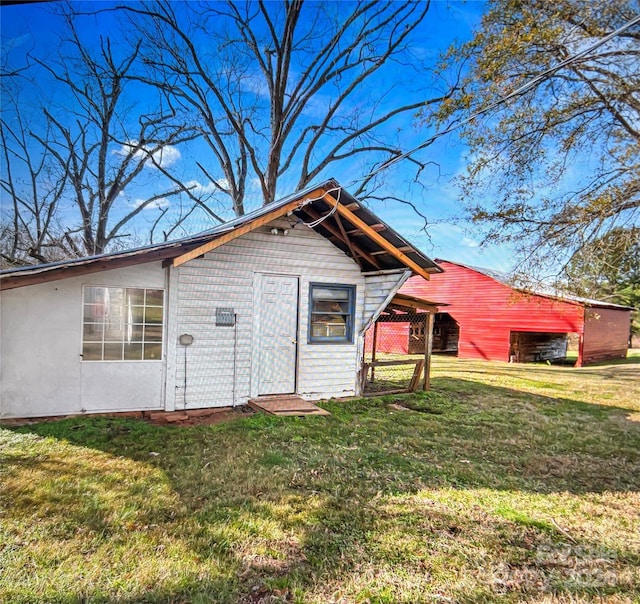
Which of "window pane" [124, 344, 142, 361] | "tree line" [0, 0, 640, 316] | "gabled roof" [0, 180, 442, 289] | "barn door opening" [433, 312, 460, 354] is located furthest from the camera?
"barn door opening" [433, 312, 460, 354]

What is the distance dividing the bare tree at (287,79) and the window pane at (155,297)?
12.1 meters

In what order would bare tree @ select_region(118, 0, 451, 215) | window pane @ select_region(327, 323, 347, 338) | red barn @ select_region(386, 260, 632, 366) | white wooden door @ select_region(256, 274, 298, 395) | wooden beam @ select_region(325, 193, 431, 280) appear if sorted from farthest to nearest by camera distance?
red barn @ select_region(386, 260, 632, 366), bare tree @ select_region(118, 0, 451, 215), window pane @ select_region(327, 323, 347, 338), white wooden door @ select_region(256, 274, 298, 395), wooden beam @ select_region(325, 193, 431, 280)

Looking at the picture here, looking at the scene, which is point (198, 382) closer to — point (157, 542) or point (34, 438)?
point (34, 438)

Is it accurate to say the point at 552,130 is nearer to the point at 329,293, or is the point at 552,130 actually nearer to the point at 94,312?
the point at 329,293

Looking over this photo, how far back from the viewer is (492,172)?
10.9 m

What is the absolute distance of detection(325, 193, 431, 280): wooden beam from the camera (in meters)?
6.97

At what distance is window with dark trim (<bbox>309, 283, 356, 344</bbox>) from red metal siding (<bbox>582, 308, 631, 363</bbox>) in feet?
44.1

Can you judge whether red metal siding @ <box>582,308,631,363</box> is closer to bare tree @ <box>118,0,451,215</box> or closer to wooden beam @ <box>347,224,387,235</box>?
bare tree @ <box>118,0,451,215</box>

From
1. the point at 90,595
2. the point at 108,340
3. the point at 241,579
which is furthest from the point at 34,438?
the point at 241,579

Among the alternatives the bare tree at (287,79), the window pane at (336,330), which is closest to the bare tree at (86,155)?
the bare tree at (287,79)

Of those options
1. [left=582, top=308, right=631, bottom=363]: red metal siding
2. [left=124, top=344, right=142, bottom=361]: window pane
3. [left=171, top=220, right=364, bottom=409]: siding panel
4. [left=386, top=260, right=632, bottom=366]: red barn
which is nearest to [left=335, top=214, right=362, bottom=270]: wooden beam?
[left=171, top=220, right=364, bottom=409]: siding panel

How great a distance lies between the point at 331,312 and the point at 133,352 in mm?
3710

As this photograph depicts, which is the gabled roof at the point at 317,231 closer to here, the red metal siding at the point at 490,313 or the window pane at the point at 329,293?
the window pane at the point at 329,293

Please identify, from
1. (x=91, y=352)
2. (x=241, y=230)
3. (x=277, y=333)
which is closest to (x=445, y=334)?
(x=277, y=333)
